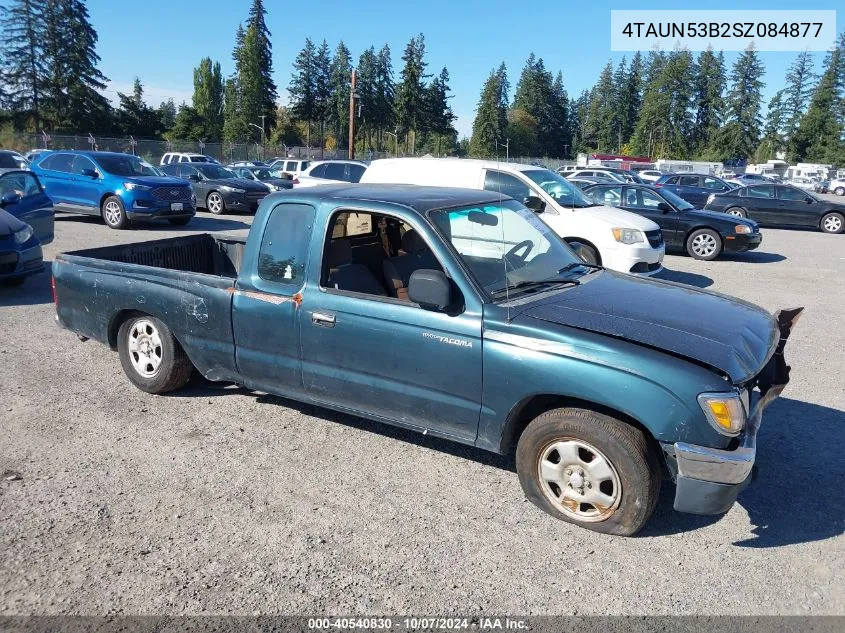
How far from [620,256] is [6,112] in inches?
3108

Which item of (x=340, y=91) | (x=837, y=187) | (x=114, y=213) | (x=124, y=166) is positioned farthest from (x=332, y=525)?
(x=340, y=91)

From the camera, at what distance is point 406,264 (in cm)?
468

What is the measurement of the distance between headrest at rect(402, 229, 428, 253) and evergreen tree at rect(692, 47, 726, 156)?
354ft

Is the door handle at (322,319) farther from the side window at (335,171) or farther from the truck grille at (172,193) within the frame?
the side window at (335,171)

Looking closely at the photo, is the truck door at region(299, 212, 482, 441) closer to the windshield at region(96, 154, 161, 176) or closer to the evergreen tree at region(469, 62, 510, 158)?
the evergreen tree at region(469, 62, 510, 158)

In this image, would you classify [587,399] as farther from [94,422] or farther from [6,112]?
[6,112]

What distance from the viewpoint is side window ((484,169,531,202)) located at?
1041 centimetres

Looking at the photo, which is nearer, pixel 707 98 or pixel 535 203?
pixel 535 203

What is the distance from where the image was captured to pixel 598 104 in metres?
107

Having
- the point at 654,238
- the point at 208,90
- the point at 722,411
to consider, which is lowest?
the point at 722,411

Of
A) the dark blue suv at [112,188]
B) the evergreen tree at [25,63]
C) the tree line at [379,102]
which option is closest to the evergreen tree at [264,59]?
the tree line at [379,102]

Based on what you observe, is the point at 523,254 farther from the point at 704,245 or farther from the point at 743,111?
the point at 743,111

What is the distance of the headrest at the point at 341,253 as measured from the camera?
4461 mm

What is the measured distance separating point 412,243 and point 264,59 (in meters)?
92.2
